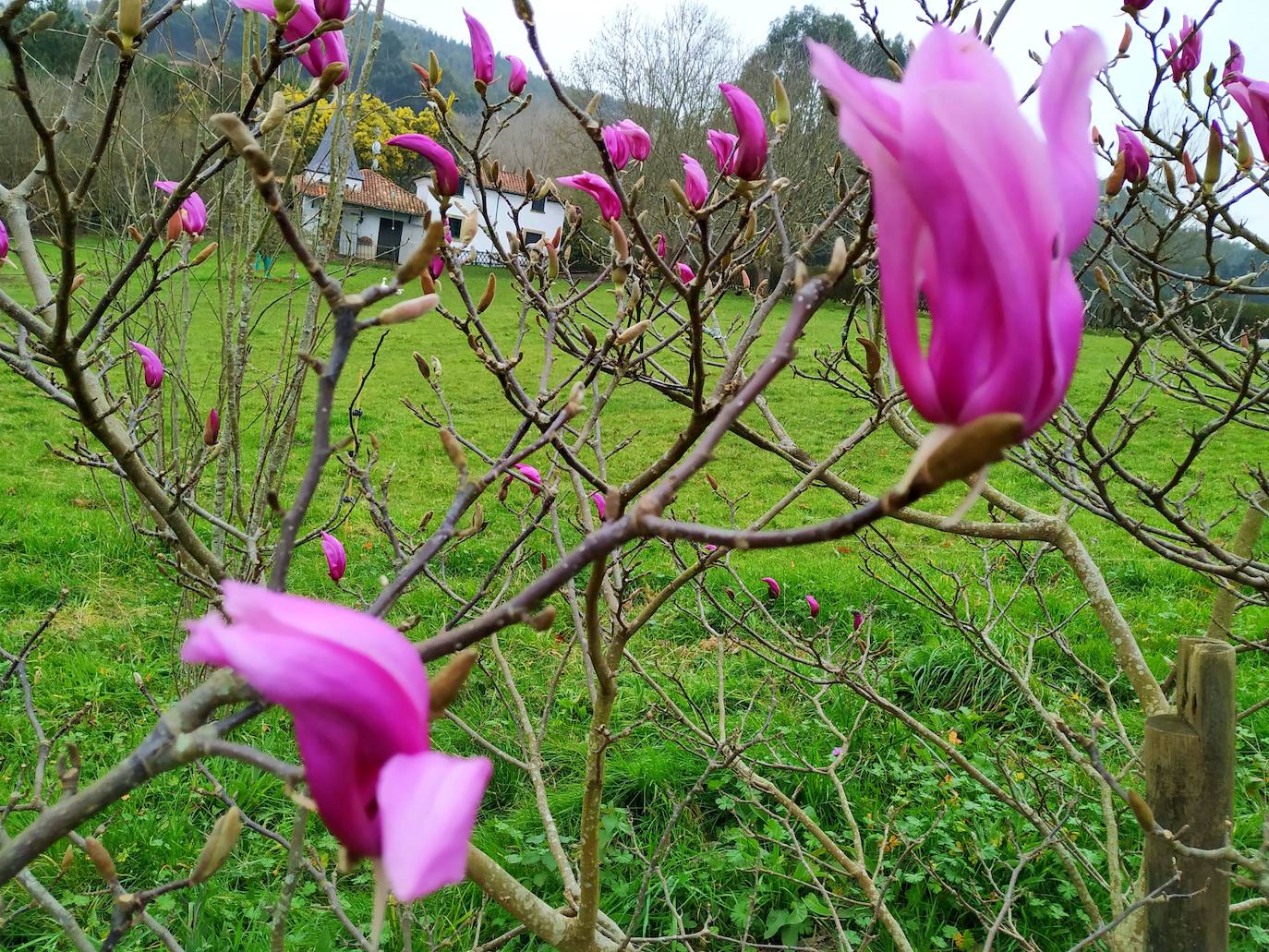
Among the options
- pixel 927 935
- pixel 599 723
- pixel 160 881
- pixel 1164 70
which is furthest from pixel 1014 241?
pixel 160 881

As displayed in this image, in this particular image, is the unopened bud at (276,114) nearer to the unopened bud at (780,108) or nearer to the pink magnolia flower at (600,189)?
the unopened bud at (780,108)

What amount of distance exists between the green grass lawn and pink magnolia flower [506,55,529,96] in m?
0.57

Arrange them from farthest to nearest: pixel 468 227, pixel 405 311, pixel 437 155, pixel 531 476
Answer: pixel 531 476, pixel 437 155, pixel 468 227, pixel 405 311

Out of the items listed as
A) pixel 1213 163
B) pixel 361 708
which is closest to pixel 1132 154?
pixel 1213 163

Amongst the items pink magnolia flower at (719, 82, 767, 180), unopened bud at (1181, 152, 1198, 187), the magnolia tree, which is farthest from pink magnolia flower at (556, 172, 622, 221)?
unopened bud at (1181, 152, 1198, 187)

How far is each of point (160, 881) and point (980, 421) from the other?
3188 mm

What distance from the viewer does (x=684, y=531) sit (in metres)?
0.49

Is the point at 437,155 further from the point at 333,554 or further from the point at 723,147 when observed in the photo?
the point at 333,554

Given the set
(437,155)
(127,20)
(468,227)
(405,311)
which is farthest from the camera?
(437,155)

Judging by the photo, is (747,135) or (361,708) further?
(747,135)

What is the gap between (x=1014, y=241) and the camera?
449mm

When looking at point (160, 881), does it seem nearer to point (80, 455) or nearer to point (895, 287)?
point (80, 455)

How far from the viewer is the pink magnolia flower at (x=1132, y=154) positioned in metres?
1.90

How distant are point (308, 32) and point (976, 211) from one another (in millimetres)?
1096
